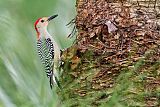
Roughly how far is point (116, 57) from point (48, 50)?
1100 mm

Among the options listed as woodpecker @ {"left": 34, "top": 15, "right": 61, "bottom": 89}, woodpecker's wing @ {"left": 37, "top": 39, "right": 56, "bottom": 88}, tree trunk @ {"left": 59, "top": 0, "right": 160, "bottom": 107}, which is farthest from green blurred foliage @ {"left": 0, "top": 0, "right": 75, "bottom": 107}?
woodpecker's wing @ {"left": 37, "top": 39, "right": 56, "bottom": 88}

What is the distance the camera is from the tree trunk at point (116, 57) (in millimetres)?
2656

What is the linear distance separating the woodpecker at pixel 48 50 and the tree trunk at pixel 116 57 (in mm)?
448

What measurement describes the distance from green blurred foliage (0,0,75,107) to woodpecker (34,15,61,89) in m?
0.70

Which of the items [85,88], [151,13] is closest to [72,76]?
[85,88]

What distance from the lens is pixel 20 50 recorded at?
8.27 feet

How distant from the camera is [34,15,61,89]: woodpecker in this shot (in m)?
3.45

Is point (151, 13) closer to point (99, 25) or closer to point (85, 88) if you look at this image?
point (99, 25)

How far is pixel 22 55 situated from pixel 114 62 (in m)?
0.50

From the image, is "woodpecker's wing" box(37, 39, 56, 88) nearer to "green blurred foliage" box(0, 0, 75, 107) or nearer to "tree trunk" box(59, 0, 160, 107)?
"tree trunk" box(59, 0, 160, 107)

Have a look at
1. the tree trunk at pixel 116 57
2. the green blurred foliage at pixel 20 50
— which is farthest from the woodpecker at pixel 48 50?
the green blurred foliage at pixel 20 50

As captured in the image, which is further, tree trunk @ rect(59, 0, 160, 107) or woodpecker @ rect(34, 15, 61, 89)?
woodpecker @ rect(34, 15, 61, 89)

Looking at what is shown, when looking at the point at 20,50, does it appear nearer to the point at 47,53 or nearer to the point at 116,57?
the point at 116,57

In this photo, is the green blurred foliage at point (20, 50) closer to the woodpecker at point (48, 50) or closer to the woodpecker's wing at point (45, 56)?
the woodpecker at point (48, 50)
